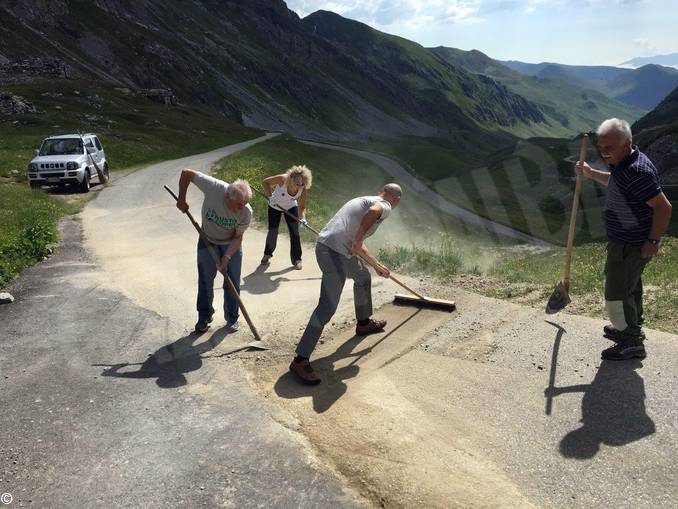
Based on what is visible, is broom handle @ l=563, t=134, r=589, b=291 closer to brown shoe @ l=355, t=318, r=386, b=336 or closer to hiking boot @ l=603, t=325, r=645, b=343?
hiking boot @ l=603, t=325, r=645, b=343

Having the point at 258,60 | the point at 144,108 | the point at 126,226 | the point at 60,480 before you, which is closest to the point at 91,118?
the point at 144,108

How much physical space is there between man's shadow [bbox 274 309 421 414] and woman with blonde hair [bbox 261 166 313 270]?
4.96m

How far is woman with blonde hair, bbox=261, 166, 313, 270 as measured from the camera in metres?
12.3

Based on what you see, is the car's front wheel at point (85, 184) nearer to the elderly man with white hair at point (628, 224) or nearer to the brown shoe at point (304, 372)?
the brown shoe at point (304, 372)

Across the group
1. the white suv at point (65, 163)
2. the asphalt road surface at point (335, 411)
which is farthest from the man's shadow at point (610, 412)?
the white suv at point (65, 163)

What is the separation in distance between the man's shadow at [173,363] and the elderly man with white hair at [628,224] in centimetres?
603

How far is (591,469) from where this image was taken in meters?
5.34

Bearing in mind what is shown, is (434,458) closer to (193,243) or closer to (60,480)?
(60,480)

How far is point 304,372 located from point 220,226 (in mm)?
2793

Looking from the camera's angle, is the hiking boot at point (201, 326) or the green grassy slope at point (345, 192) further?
the green grassy slope at point (345, 192)

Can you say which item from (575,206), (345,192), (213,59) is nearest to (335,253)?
(575,206)

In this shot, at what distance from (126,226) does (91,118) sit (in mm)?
36093

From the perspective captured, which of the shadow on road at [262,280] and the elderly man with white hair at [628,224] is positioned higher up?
the elderly man with white hair at [628,224]

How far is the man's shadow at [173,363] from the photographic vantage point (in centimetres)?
748
